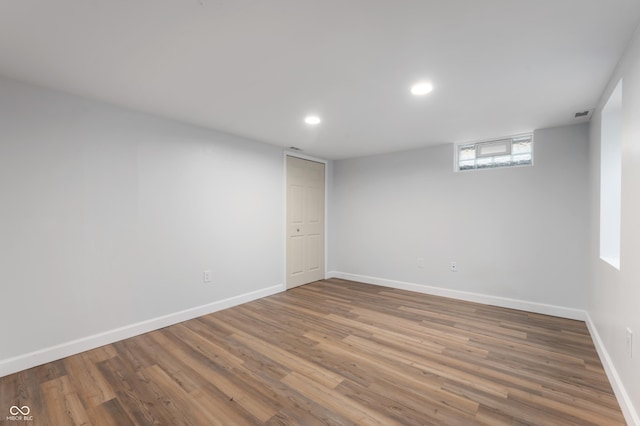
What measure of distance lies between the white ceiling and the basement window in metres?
0.64

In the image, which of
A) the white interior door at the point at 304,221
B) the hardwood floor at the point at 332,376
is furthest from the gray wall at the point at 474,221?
the hardwood floor at the point at 332,376

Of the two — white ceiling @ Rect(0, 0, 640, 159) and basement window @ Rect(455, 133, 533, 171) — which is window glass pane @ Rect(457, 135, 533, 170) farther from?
white ceiling @ Rect(0, 0, 640, 159)

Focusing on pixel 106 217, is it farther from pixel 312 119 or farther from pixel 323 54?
pixel 323 54

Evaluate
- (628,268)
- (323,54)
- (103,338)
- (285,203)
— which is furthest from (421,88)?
(103,338)

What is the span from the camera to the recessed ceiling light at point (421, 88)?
2160mm

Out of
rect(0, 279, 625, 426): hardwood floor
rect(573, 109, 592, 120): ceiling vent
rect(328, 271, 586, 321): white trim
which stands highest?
rect(573, 109, 592, 120): ceiling vent

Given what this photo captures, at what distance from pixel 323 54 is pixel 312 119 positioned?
1208 mm

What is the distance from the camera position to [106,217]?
2.54 metres

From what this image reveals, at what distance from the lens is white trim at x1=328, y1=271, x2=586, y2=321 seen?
3.14m

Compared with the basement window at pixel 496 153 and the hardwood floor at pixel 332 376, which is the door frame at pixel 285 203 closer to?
the hardwood floor at pixel 332 376

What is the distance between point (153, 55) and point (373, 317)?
3.16 meters

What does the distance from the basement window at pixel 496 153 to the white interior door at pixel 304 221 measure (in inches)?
90.2

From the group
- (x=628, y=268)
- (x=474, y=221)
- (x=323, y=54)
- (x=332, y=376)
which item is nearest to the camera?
(x=628, y=268)

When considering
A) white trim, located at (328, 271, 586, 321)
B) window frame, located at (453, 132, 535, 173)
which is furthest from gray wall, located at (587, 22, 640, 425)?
window frame, located at (453, 132, 535, 173)
